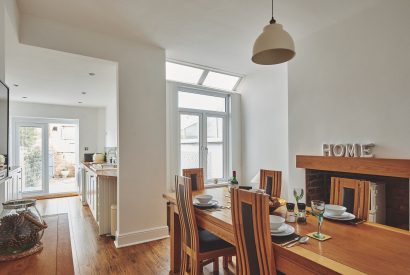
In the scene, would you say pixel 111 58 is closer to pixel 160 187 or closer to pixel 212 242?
pixel 160 187

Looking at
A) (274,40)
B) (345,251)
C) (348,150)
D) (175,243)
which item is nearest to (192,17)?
(274,40)

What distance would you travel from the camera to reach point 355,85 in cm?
284

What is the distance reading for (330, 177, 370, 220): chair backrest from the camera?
1.84 metres

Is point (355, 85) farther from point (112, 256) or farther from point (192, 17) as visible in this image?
point (112, 256)

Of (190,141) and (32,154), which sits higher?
(190,141)

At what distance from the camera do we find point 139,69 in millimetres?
3363

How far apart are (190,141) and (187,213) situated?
2.58m

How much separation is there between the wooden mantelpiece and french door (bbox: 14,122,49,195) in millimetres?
6491

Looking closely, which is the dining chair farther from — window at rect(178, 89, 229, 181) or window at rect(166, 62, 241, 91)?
window at rect(166, 62, 241, 91)

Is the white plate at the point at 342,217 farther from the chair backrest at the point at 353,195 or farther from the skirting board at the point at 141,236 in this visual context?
the skirting board at the point at 141,236

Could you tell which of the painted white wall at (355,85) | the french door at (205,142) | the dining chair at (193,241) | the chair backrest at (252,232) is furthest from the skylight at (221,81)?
the chair backrest at (252,232)

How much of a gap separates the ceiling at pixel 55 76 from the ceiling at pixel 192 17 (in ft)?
1.48

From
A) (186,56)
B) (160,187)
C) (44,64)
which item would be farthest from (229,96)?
(44,64)

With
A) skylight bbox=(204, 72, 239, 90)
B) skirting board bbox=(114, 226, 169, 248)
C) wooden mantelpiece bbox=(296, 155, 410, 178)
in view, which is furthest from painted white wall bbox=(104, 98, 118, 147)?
wooden mantelpiece bbox=(296, 155, 410, 178)
